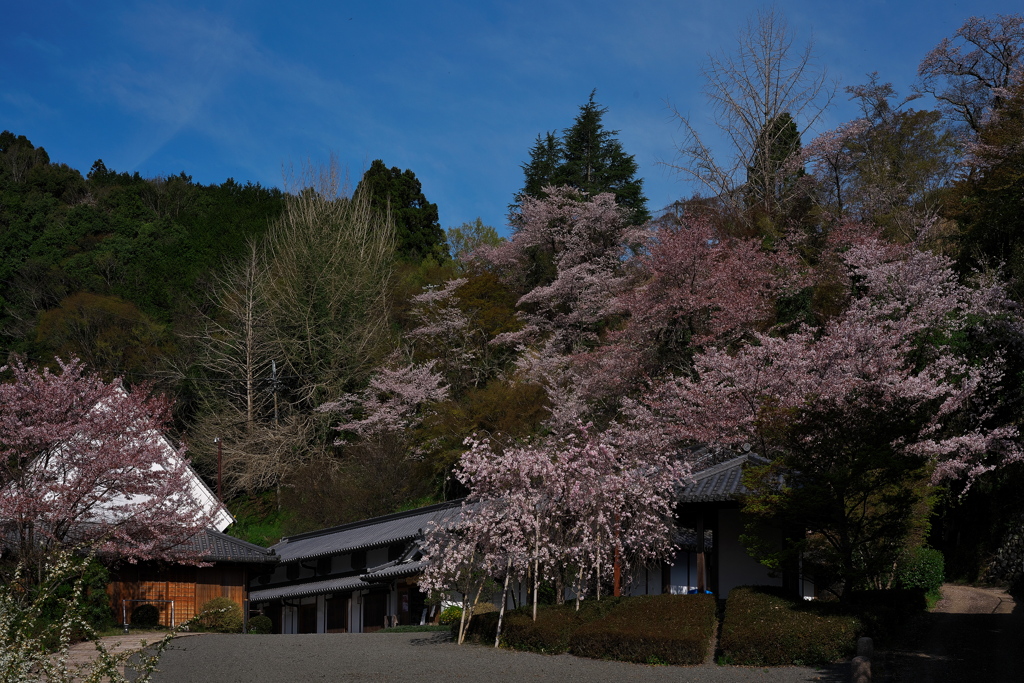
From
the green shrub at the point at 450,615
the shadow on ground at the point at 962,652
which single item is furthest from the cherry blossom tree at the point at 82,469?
the shadow on ground at the point at 962,652

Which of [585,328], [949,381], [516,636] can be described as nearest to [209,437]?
[585,328]

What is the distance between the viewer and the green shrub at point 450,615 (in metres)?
21.2

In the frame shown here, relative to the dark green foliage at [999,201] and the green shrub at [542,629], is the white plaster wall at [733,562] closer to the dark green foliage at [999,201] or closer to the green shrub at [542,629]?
the green shrub at [542,629]

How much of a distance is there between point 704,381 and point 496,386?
1174cm

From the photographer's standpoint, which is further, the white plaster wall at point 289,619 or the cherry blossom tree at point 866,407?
the white plaster wall at point 289,619

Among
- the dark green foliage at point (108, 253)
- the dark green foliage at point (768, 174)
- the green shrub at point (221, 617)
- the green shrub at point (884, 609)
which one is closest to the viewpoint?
the green shrub at point (884, 609)

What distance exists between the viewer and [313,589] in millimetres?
28500

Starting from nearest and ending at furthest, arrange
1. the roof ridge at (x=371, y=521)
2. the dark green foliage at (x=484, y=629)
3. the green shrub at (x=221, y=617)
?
Result: the dark green foliage at (x=484, y=629) → the green shrub at (x=221, y=617) → the roof ridge at (x=371, y=521)

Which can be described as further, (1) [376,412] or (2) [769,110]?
(1) [376,412]

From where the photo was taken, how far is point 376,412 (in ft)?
113

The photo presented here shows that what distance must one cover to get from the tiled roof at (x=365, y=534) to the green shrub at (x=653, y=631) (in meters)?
8.44

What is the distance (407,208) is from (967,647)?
43.4 metres

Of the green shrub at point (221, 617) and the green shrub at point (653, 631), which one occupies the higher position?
the green shrub at point (653, 631)

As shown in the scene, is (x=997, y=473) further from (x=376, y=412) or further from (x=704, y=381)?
(x=376, y=412)
